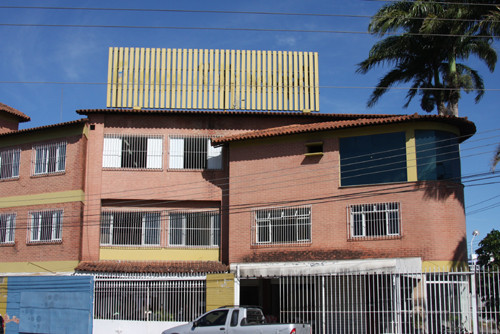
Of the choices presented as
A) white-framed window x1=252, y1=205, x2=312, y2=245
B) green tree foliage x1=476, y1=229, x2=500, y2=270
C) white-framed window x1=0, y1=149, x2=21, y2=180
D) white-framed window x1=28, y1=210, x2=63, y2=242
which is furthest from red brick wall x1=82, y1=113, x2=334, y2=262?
green tree foliage x1=476, y1=229, x2=500, y2=270

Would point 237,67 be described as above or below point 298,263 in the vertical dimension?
above

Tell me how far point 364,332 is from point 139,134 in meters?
13.2

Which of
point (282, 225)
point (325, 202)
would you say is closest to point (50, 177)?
point (282, 225)

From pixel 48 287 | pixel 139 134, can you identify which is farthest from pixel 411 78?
pixel 48 287

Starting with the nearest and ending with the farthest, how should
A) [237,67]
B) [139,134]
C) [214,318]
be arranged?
1. [214,318]
2. [139,134]
3. [237,67]

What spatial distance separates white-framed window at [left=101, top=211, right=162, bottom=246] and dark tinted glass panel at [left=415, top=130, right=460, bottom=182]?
11421 millimetres

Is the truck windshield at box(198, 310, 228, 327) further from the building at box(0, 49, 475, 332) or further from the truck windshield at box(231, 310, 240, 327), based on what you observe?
the building at box(0, 49, 475, 332)

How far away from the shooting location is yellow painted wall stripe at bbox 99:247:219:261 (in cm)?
2578

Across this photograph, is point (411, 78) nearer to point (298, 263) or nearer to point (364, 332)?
point (298, 263)

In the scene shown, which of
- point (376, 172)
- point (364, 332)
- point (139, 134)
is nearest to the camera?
point (364, 332)

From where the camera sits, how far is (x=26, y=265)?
26.3 meters

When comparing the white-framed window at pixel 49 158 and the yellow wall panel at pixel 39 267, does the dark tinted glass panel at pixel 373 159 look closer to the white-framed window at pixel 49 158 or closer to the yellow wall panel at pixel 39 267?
the yellow wall panel at pixel 39 267

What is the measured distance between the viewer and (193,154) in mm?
26734


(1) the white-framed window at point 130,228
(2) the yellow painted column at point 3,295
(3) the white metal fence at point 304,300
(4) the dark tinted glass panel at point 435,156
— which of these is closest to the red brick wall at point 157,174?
(1) the white-framed window at point 130,228
